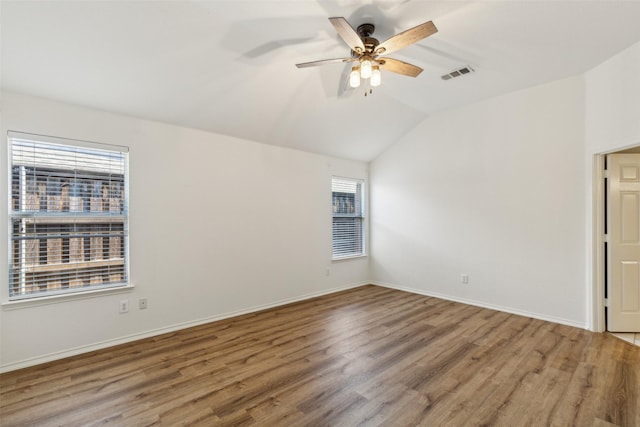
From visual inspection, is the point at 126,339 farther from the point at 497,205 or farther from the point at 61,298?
the point at 497,205

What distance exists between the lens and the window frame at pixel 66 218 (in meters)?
2.72

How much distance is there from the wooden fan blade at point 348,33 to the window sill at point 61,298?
3.28 m

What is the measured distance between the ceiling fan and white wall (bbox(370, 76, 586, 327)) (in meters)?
2.30

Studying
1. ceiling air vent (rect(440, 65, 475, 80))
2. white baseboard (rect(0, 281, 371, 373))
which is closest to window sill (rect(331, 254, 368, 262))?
white baseboard (rect(0, 281, 371, 373))

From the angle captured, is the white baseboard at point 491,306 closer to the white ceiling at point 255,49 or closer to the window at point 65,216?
the white ceiling at point 255,49

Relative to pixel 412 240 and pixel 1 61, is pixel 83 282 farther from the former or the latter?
pixel 412 240

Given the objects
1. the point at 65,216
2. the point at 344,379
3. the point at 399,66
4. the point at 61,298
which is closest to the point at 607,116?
the point at 399,66

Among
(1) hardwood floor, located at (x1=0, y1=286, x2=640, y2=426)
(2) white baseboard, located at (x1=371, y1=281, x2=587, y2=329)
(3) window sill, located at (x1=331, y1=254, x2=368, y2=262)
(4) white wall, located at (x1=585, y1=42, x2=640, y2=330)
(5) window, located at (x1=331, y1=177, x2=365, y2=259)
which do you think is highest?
(4) white wall, located at (x1=585, y1=42, x2=640, y2=330)

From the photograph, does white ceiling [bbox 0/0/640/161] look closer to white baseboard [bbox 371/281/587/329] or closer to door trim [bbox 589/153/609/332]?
door trim [bbox 589/153/609/332]

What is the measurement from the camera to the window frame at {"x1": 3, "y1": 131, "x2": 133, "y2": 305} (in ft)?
8.92

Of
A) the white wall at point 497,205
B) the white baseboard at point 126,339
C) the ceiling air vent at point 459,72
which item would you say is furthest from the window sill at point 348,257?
the ceiling air vent at point 459,72

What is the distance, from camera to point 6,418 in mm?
2049

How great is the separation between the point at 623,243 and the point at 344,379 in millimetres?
3587

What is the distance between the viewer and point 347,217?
5715 mm
